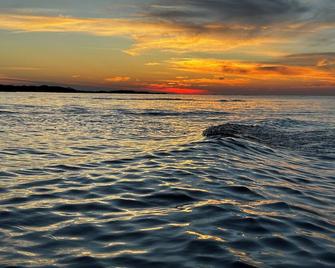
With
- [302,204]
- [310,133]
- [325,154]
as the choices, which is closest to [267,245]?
[302,204]

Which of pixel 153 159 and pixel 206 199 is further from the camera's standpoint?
pixel 153 159

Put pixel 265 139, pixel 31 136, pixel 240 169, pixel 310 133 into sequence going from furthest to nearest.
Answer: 1. pixel 310 133
2. pixel 265 139
3. pixel 31 136
4. pixel 240 169

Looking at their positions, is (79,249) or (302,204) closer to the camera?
(79,249)

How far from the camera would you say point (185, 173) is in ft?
35.6

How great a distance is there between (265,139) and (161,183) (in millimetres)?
12624

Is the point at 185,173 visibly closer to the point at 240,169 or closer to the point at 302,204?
the point at 240,169

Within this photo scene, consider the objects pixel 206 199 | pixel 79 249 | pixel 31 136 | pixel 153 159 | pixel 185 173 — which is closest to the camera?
pixel 79 249

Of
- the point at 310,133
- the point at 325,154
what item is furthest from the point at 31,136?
the point at 310,133

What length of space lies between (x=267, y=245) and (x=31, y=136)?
15.9 metres

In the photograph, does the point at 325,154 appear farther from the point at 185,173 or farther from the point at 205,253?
the point at 205,253

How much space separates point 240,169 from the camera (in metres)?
12.0

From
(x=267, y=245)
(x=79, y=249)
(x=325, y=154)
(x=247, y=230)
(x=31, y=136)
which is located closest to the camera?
(x=79, y=249)

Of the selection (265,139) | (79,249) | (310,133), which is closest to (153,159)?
(79,249)

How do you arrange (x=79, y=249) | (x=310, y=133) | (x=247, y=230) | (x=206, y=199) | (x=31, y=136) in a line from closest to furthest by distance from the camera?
(x=79, y=249) → (x=247, y=230) → (x=206, y=199) → (x=31, y=136) → (x=310, y=133)
